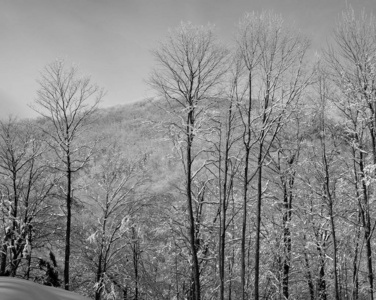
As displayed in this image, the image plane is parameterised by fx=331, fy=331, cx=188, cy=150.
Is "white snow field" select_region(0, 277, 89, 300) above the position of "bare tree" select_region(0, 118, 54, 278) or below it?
below

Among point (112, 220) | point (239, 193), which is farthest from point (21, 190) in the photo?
point (239, 193)

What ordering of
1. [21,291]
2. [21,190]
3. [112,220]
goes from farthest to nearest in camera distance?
[112,220]
[21,190]
[21,291]

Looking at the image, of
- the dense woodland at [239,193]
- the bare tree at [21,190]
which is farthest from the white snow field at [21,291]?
the bare tree at [21,190]

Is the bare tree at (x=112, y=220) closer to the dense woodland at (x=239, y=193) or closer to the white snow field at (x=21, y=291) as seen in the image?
the dense woodland at (x=239, y=193)

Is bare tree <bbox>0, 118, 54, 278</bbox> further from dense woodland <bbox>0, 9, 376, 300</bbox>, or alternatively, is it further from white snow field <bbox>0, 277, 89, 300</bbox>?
white snow field <bbox>0, 277, 89, 300</bbox>

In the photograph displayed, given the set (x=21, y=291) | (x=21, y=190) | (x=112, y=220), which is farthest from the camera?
(x=112, y=220)

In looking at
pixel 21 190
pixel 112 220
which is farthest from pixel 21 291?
pixel 112 220

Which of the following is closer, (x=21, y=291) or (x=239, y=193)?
(x=21, y=291)

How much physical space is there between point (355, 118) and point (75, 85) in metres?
13.1

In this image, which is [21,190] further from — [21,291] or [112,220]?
[21,291]

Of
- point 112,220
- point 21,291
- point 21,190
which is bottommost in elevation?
point 21,291

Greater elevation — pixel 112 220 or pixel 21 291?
pixel 112 220

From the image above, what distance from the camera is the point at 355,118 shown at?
14.2 meters

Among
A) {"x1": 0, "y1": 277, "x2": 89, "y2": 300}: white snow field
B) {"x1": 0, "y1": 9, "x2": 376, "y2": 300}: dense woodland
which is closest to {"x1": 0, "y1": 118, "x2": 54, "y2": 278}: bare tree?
{"x1": 0, "y1": 9, "x2": 376, "y2": 300}: dense woodland
